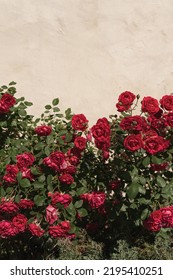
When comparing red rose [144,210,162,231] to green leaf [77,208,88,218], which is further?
green leaf [77,208,88,218]

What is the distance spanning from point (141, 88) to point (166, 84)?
0.25m

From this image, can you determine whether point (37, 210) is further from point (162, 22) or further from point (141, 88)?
point (162, 22)

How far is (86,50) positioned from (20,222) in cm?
262

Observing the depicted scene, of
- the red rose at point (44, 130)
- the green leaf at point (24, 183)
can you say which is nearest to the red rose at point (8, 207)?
the green leaf at point (24, 183)

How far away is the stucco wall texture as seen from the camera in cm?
548

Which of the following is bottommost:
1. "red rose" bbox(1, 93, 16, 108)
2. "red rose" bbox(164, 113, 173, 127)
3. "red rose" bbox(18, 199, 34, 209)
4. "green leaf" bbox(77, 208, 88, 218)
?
"green leaf" bbox(77, 208, 88, 218)

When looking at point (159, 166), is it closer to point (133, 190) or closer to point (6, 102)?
point (133, 190)

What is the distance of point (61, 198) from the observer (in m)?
3.25

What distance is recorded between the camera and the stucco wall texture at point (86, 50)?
5484mm

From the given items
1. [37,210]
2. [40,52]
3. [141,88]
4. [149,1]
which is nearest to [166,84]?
[141,88]

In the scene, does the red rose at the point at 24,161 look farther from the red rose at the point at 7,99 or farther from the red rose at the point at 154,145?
the red rose at the point at 154,145

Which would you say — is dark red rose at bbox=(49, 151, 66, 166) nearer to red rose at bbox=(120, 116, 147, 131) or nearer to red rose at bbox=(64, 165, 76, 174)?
red rose at bbox=(64, 165, 76, 174)

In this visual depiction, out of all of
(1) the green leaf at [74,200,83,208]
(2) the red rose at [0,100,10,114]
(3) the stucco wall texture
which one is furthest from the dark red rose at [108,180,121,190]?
(3) the stucco wall texture

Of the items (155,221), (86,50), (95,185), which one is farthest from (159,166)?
(86,50)
